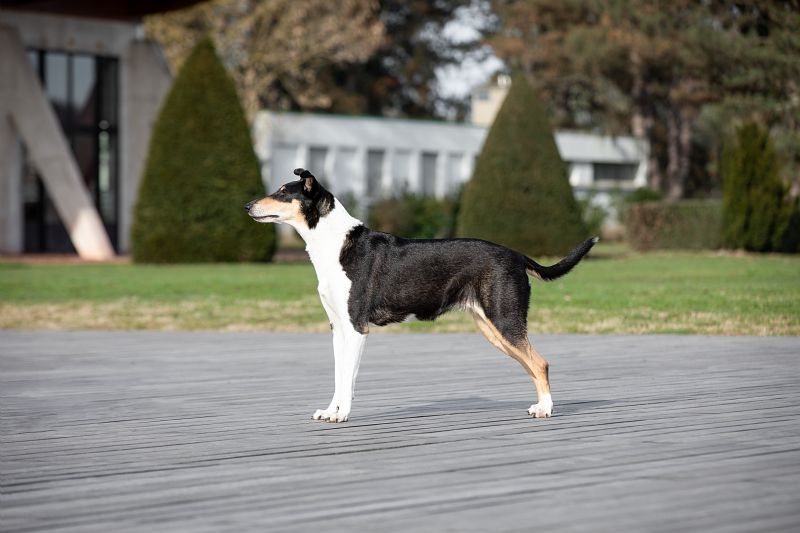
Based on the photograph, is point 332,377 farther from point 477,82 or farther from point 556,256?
point 477,82

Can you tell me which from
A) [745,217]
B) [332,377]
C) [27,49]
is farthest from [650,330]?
[27,49]

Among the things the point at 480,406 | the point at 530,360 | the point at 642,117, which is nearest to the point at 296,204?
the point at 530,360

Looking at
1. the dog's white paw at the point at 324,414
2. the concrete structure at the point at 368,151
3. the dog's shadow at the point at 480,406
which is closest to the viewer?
the dog's white paw at the point at 324,414

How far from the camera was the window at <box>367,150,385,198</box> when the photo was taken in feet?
178

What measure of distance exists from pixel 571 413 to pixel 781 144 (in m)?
39.0

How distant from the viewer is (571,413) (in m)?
8.93

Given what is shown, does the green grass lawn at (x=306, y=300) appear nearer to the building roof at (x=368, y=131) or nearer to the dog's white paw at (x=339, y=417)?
the dog's white paw at (x=339, y=417)

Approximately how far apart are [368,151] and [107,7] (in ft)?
64.9

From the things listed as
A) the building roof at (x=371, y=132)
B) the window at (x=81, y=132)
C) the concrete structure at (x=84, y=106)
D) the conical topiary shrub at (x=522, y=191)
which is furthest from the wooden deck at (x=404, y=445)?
the building roof at (x=371, y=132)

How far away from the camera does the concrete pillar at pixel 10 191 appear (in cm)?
3441

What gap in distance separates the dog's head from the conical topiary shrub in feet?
69.9

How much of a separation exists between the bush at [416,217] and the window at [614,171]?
25.5 metres

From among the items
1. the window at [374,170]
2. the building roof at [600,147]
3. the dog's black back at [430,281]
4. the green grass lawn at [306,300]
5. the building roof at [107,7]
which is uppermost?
the building roof at [107,7]

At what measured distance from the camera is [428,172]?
5669 cm
